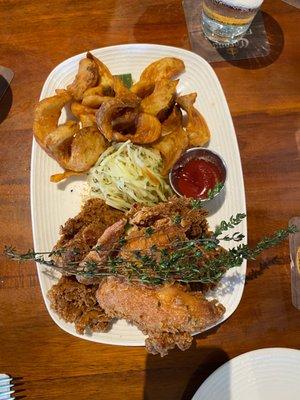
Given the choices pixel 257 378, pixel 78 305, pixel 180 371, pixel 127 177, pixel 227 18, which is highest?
pixel 227 18

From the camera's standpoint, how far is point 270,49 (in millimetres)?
2709

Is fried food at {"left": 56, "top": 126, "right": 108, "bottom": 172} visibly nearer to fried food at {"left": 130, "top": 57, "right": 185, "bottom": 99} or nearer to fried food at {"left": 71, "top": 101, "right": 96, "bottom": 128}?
fried food at {"left": 71, "top": 101, "right": 96, "bottom": 128}

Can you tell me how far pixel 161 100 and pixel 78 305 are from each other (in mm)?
1099

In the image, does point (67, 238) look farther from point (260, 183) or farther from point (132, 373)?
point (260, 183)

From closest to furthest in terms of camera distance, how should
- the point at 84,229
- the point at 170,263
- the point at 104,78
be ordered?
1. the point at 170,263
2. the point at 84,229
3. the point at 104,78

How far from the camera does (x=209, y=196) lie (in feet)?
6.54

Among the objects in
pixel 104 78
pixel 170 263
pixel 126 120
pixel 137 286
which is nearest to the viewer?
pixel 170 263

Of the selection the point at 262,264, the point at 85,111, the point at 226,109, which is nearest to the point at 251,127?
the point at 226,109

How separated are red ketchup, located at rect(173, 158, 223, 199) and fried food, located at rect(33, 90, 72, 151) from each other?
26.9 inches

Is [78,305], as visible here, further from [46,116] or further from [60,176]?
[46,116]

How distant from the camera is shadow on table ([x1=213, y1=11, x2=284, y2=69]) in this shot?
8.77ft

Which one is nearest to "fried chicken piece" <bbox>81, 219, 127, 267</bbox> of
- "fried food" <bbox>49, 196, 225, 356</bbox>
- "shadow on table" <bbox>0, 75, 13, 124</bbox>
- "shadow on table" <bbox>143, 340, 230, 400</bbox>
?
"fried food" <bbox>49, 196, 225, 356</bbox>

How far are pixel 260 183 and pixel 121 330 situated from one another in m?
1.11

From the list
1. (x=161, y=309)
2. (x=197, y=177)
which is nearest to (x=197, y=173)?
(x=197, y=177)
